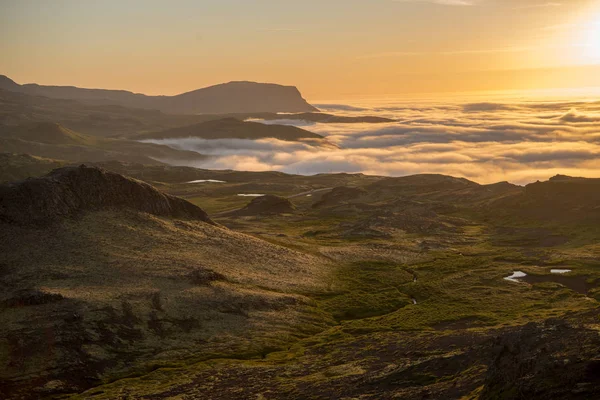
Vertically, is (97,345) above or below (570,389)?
below

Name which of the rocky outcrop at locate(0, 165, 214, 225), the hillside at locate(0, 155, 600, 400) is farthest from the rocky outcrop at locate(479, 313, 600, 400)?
the rocky outcrop at locate(0, 165, 214, 225)

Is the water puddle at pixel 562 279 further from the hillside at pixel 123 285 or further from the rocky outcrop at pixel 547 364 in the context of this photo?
the rocky outcrop at pixel 547 364

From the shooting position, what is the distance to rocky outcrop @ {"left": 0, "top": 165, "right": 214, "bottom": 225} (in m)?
121

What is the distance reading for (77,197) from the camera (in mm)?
130750

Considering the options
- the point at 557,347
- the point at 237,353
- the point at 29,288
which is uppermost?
the point at 557,347

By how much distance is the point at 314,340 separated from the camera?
317 ft

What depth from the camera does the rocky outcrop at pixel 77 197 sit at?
397ft

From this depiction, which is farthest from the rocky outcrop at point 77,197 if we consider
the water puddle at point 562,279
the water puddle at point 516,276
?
the water puddle at point 562,279

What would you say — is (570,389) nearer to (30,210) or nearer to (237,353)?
(237,353)

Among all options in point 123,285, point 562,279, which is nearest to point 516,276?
point 562,279

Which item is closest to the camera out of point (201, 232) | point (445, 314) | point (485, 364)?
point (485, 364)

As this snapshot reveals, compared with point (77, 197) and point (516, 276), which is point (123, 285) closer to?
point (77, 197)

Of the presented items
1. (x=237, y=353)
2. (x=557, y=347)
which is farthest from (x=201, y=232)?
(x=557, y=347)

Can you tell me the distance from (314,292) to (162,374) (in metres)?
47.8
